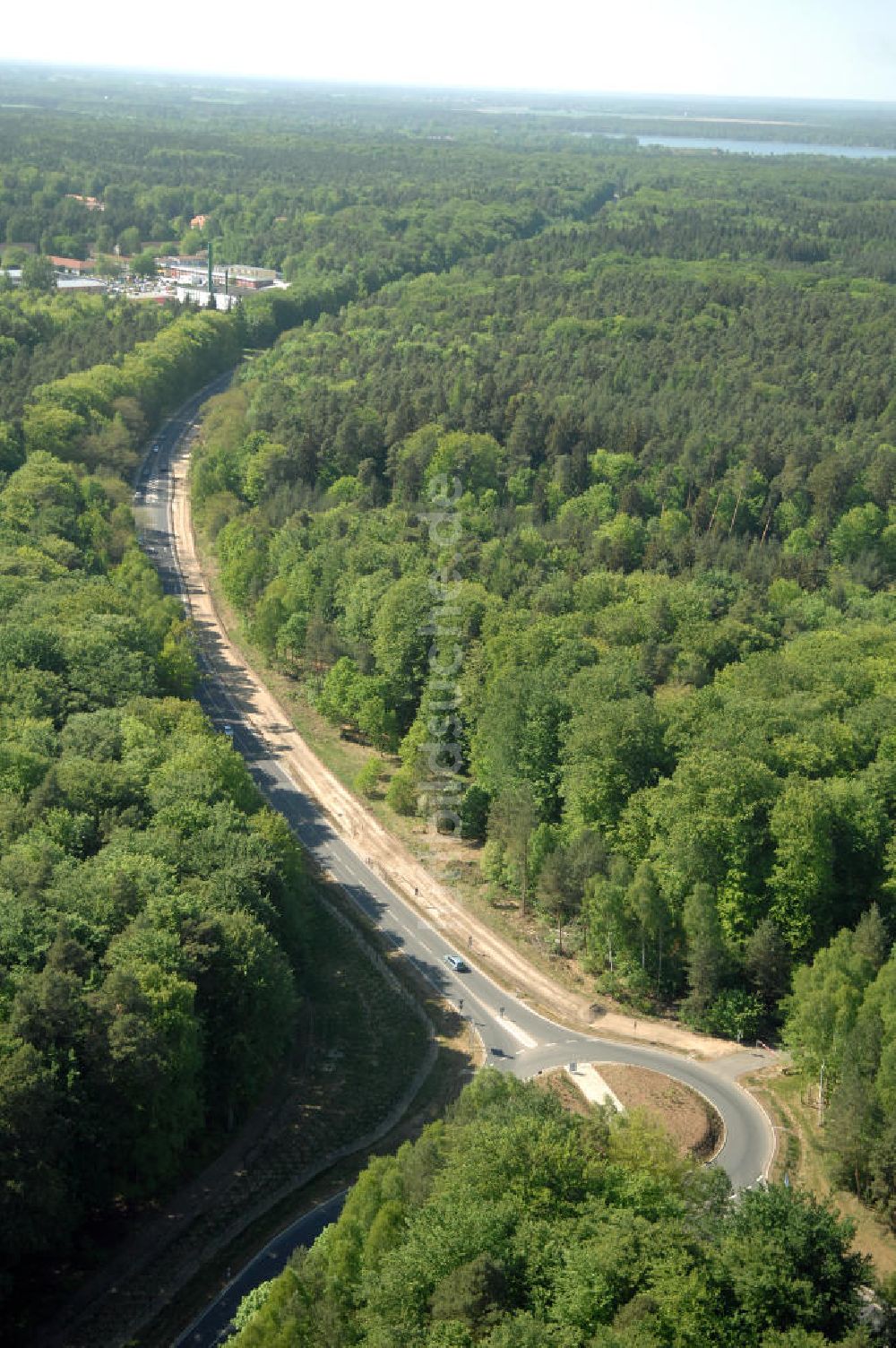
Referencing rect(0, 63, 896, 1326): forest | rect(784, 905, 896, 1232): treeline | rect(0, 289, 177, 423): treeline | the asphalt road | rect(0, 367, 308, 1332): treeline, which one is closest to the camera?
rect(0, 63, 896, 1326): forest

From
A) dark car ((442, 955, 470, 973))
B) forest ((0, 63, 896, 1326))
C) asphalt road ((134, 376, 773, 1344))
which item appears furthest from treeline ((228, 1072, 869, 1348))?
dark car ((442, 955, 470, 973))

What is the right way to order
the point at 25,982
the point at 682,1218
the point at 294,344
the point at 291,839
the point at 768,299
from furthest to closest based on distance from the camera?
1. the point at 768,299
2. the point at 294,344
3. the point at 291,839
4. the point at 25,982
5. the point at 682,1218

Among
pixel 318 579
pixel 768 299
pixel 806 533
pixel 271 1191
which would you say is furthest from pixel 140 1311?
pixel 768 299

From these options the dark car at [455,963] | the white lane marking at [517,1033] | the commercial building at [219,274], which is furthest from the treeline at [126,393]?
the white lane marking at [517,1033]

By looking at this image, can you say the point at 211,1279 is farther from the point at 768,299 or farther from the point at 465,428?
the point at 768,299

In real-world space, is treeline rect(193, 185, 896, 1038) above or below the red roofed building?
below

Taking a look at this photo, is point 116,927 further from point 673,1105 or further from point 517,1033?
point 673,1105

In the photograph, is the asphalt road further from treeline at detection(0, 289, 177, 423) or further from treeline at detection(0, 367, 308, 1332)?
treeline at detection(0, 289, 177, 423)
